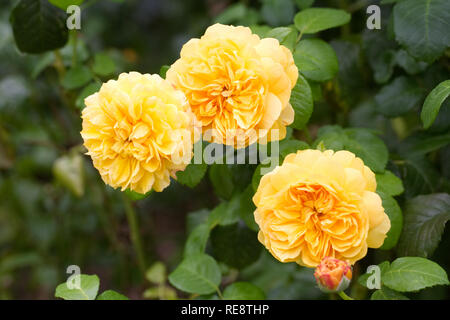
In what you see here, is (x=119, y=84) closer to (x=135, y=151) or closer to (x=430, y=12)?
(x=135, y=151)

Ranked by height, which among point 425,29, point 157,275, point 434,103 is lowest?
point 157,275

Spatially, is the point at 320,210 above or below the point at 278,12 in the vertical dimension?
below

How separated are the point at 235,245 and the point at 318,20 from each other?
1.52ft

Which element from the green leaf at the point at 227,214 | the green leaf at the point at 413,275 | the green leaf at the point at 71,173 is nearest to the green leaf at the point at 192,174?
the green leaf at the point at 227,214

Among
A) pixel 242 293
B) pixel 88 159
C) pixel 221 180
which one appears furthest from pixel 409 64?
pixel 88 159

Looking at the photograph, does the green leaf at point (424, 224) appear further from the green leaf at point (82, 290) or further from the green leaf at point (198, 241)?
the green leaf at point (82, 290)

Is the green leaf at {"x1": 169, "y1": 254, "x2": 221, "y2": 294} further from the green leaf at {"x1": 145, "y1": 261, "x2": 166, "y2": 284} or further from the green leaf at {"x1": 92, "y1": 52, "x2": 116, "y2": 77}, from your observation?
the green leaf at {"x1": 92, "y1": 52, "x2": 116, "y2": 77}

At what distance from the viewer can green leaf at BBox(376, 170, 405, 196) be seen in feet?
2.77

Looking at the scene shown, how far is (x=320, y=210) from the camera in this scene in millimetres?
681

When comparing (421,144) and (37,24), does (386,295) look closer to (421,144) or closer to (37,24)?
(421,144)

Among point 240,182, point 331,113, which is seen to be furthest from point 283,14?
point 240,182

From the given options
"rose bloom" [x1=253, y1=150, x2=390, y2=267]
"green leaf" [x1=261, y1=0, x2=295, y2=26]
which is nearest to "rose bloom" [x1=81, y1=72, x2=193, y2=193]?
"rose bloom" [x1=253, y1=150, x2=390, y2=267]

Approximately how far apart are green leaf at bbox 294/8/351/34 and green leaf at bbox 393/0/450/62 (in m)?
0.10

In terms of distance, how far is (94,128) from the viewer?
72cm
